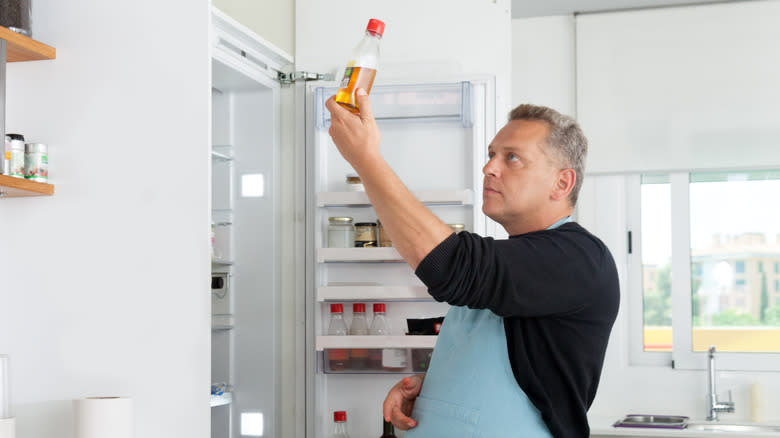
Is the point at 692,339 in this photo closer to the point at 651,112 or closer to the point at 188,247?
the point at 651,112

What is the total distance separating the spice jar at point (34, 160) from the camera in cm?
172

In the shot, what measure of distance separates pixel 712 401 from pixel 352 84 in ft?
8.33

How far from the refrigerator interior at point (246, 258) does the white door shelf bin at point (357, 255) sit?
0.23 metres

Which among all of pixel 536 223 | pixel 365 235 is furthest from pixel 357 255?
pixel 536 223

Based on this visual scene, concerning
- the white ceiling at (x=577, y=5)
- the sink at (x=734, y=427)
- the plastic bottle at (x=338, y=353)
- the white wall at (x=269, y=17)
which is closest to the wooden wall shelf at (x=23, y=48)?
the white wall at (x=269, y=17)

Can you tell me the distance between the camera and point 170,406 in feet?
5.53

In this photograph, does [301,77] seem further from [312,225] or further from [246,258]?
[246,258]

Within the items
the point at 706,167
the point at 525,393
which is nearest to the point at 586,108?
the point at 706,167

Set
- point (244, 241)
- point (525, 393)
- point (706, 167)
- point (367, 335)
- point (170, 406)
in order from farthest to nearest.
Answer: point (706, 167), point (244, 241), point (367, 335), point (170, 406), point (525, 393)

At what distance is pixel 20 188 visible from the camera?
64.6 inches

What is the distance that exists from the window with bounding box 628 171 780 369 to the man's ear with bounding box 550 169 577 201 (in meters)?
2.29

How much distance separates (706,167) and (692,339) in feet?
2.21

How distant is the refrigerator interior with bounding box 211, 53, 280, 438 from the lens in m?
2.45

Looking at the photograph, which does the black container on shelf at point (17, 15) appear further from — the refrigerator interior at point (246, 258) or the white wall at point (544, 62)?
the white wall at point (544, 62)
